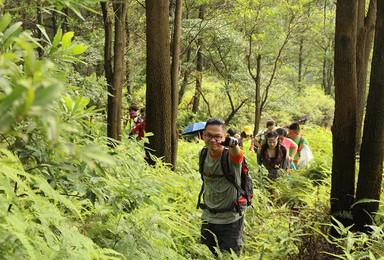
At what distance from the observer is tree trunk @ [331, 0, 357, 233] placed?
169 inches

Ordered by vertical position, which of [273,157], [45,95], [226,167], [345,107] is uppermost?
[45,95]

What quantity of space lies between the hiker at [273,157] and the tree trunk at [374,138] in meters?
2.65

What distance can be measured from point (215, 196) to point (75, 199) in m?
1.58

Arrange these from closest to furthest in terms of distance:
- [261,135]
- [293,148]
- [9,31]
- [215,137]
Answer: [9,31] < [215,137] < [293,148] < [261,135]

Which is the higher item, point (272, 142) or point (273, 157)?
point (272, 142)

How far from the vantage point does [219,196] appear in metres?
4.15

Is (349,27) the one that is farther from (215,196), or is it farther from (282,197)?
(282,197)

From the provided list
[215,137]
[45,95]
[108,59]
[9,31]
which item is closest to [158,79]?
[108,59]

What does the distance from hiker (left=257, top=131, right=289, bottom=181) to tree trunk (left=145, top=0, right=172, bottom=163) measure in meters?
1.78

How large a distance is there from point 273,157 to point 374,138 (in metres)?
3.14

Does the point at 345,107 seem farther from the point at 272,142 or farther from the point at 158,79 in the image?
the point at 158,79

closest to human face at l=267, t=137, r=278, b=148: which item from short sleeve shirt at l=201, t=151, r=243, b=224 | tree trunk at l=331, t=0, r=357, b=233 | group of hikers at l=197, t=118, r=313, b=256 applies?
tree trunk at l=331, t=0, r=357, b=233

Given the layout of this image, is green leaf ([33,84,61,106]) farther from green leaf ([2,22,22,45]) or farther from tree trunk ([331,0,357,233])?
tree trunk ([331,0,357,233])

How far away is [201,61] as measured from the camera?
18.6 metres
